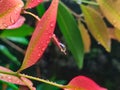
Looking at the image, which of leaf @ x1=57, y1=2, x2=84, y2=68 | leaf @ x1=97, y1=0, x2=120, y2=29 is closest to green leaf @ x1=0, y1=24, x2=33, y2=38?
Answer: leaf @ x1=57, y1=2, x2=84, y2=68

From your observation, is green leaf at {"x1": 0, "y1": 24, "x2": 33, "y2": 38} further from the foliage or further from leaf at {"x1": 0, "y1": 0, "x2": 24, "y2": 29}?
leaf at {"x1": 0, "y1": 0, "x2": 24, "y2": 29}

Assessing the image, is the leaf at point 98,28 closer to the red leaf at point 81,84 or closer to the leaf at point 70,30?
the leaf at point 70,30

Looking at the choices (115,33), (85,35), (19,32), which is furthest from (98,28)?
(19,32)

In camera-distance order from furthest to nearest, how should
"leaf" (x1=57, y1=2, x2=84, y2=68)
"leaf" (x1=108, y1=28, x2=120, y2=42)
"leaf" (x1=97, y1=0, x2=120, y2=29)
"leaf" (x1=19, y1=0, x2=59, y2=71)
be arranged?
"leaf" (x1=57, y1=2, x2=84, y2=68), "leaf" (x1=108, y1=28, x2=120, y2=42), "leaf" (x1=97, y1=0, x2=120, y2=29), "leaf" (x1=19, y1=0, x2=59, y2=71)

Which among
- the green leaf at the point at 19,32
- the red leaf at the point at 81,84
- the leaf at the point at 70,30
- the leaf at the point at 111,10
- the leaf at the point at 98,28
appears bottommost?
the green leaf at the point at 19,32

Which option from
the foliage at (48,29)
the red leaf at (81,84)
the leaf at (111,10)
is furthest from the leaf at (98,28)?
the red leaf at (81,84)
